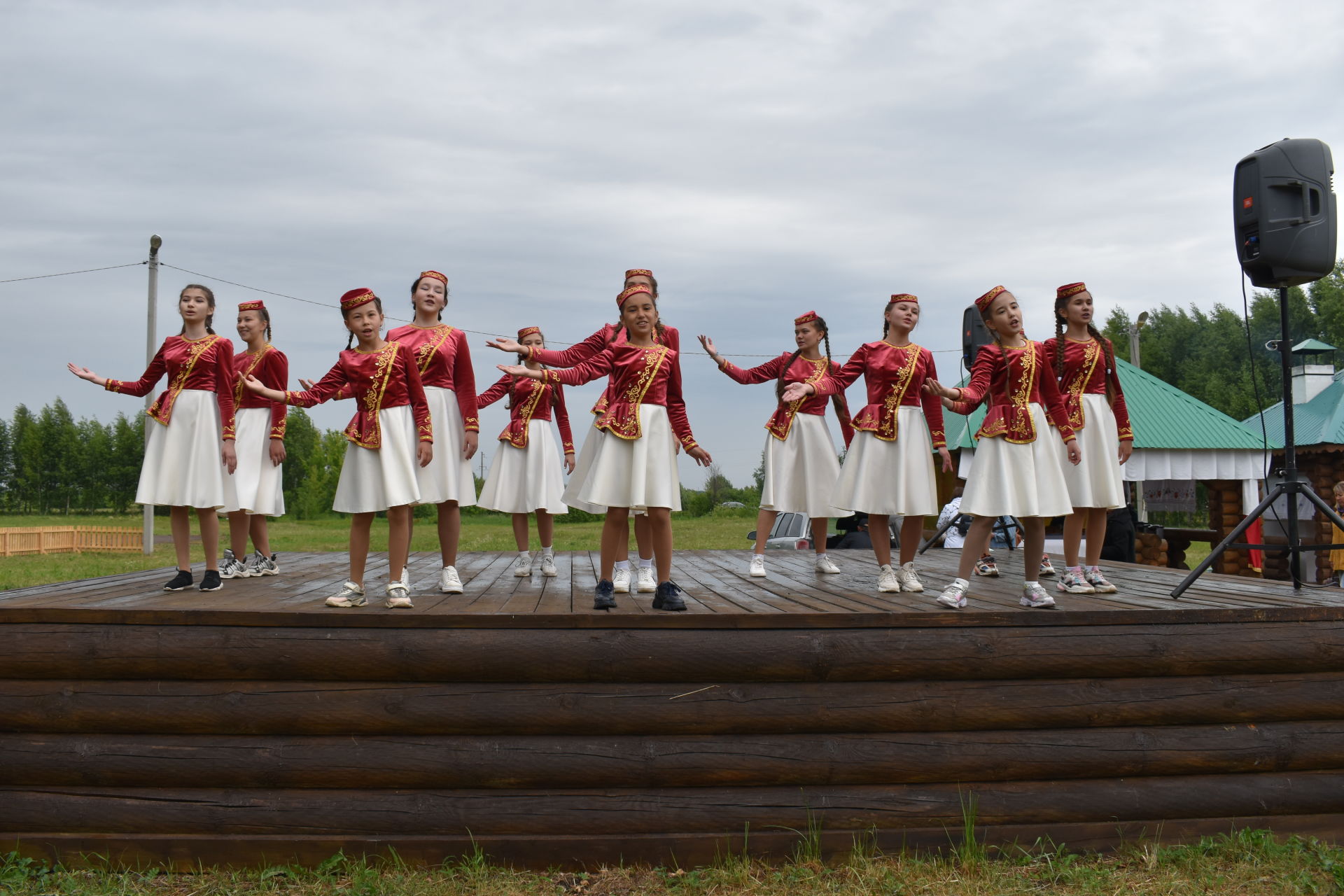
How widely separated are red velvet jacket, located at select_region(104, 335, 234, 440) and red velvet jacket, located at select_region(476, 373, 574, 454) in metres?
1.93

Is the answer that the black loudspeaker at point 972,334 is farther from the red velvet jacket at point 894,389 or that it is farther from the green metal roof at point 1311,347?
the green metal roof at point 1311,347

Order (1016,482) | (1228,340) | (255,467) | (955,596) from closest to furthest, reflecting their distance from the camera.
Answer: (955,596), (1016,482), (255,467), (1228,340)

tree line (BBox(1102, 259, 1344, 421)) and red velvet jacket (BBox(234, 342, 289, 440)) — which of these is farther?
tree line (BBox(1102, 259, 1344, 421))

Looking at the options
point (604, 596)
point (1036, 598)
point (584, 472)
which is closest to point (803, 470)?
point (584, 472)

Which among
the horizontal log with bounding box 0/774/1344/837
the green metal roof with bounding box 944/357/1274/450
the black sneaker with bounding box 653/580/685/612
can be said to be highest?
the green metal roof with bounding box 944/357/1274/450

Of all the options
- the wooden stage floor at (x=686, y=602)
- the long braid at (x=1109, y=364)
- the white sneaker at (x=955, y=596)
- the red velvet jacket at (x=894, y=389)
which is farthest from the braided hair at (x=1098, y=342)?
the white sneaker at (x=955, y=596)

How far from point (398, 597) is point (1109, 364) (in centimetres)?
480

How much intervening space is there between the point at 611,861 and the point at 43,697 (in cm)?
286

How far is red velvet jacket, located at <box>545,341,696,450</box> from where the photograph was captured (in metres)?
5.49

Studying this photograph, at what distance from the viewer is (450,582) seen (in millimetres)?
5984

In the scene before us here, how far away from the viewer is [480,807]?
4.58m

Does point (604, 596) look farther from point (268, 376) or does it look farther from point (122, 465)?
point (122, 465)

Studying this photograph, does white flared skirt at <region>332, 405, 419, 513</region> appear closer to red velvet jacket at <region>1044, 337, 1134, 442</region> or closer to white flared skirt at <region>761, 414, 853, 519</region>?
white flared skirt at <region>761, 414, 853, 519</region>

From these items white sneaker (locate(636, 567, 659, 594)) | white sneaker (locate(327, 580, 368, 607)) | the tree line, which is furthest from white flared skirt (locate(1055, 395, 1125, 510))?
the tree line
